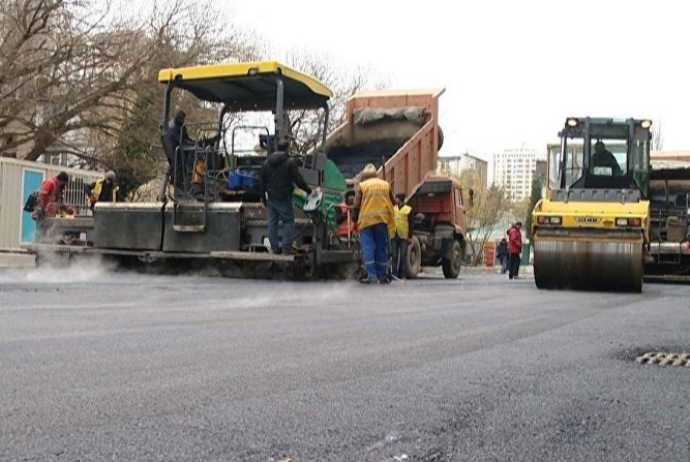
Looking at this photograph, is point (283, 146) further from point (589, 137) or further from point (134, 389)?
point (134, 389)

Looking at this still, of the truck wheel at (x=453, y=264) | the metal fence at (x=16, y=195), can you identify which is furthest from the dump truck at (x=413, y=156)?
the metal fence at (x=16, y=195)

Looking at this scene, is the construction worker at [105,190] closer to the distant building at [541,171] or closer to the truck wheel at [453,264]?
the distant building at [541,171]

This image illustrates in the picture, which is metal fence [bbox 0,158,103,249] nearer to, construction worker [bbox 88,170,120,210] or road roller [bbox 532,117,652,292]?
construction worker [bbox 88,170,120,210]

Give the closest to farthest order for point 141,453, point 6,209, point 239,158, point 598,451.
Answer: point 141,453 → point 598,451 → point 239,158 → point 6,209

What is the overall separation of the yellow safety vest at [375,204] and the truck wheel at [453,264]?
5.90 meters

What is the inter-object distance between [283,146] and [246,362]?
663 centimetres

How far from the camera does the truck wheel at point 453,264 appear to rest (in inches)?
669

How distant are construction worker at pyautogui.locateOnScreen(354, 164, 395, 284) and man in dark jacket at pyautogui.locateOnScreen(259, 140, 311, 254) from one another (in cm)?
102

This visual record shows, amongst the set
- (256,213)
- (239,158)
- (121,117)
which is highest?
(121,117)

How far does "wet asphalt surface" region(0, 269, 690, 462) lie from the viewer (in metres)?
2.94

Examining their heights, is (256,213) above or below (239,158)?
below

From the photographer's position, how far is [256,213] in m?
11.0

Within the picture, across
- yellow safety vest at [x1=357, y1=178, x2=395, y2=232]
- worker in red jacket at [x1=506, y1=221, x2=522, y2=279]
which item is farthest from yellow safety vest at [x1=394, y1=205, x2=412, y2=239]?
→ worker in red jacket at [x1=506, y1=221, x2=522, y2=279]

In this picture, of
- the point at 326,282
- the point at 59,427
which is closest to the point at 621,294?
the point at 326,282
